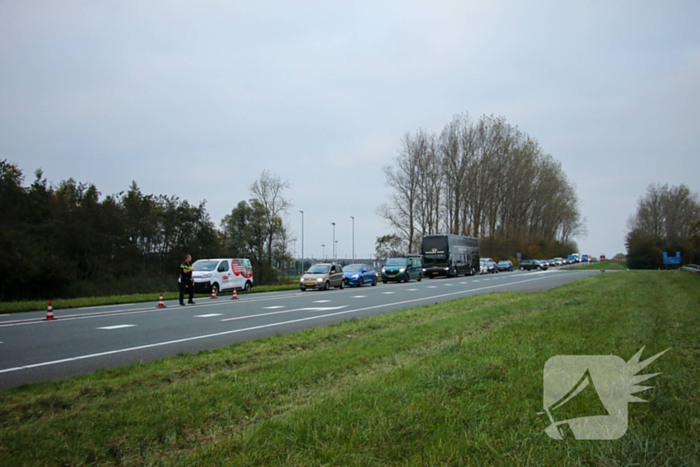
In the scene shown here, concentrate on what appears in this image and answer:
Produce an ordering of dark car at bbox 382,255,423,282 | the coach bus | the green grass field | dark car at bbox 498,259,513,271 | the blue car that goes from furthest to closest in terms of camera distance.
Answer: dark car at bbox 498,259,513,271, the coach bus, dark car at bbox 382,255,423,282, the blue car, the green grass field

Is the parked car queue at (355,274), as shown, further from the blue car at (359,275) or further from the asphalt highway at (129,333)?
the asphalt highway at (129,333)

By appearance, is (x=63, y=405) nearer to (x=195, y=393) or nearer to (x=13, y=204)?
(x=195, y=393)

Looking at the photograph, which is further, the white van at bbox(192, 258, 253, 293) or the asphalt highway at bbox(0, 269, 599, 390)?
the white van at bbox(192, 258, 253, 293)

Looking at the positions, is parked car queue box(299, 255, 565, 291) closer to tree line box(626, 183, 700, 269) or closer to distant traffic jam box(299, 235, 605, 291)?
distant traffic jam box(299, 235, 605, 291)

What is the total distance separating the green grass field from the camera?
3520 mm

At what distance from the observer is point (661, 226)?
84.3 metres

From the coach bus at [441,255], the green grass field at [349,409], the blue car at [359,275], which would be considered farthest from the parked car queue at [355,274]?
the green grass field at [349,409]

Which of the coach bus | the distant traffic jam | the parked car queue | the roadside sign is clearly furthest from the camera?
the roadside sign

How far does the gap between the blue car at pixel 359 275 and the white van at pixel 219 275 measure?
703cm

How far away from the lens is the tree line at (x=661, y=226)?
74.2 meters

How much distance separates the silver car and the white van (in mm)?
3639

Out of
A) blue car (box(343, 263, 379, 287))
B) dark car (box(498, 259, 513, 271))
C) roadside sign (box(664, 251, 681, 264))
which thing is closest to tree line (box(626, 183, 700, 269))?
roadside sign (box(664, 251, 681, 264))

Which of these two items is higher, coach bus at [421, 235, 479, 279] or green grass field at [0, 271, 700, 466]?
coach bus at [421, 235, 479, 279]

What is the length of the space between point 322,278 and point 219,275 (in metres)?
6.00
